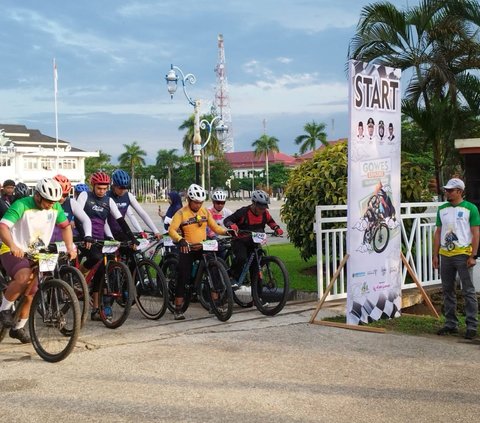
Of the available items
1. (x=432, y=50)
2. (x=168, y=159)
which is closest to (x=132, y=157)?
(x=168, y=159)

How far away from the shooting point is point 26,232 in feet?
21.9

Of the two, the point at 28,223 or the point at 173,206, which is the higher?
the point at 173,206

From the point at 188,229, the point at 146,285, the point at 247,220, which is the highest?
the point at 247,220

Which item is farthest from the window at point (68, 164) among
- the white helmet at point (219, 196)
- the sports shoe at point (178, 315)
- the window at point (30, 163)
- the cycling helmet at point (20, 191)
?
the sports shoe at point (178, 315)

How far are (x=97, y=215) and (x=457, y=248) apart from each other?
4407 mm

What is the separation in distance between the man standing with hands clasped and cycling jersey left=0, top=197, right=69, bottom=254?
4412mm

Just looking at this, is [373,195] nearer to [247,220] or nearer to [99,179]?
[247,220]

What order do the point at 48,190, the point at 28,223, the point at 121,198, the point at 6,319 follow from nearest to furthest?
the point at 48,190, the point at 28,223, the point at 6,319, the point at 121,198

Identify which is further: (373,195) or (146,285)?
(146,285)

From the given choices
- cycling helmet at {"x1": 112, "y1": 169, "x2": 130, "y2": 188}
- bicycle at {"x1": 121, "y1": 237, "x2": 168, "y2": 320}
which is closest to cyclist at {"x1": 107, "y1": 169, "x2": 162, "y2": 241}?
cycling helmet at {"x1": 112, "y1": 169, "x2": 130, "y2": 188}

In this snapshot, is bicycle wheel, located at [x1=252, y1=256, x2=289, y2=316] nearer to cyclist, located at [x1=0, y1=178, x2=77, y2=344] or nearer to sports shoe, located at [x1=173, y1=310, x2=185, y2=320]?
sports shoe, located at [x1=173, y1=310, x2=185, y2=320]

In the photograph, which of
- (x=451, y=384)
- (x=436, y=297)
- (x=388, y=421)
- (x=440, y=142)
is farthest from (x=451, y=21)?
(x=388, y=421)

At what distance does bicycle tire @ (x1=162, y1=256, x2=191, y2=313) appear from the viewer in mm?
8625

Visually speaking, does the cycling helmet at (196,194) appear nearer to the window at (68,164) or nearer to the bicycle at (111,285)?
the bicycle at (111,285)
